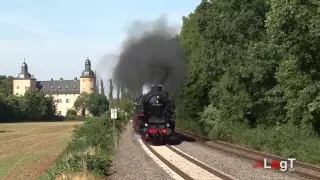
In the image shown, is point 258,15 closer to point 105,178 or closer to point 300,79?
point 300,79

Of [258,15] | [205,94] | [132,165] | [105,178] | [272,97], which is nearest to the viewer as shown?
[105,178]

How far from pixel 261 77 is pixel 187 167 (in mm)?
12952

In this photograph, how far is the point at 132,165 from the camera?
20.8 meters

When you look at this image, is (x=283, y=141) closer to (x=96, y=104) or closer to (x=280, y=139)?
(x=280, y=139)

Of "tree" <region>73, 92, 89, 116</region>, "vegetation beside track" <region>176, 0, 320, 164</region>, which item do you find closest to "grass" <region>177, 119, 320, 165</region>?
"vegetation beside track" <region>176, 0, 320, 164</region>

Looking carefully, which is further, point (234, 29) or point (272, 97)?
point (234, 29)

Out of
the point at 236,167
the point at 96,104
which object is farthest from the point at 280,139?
the point at 96,104

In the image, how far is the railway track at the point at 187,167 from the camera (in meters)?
16.6

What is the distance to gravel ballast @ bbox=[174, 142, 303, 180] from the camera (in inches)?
656

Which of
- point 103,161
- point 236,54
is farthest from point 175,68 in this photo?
point 103,161

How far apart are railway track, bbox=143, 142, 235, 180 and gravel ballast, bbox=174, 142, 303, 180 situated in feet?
1.81

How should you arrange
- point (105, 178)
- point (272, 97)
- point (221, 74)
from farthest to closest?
point (221, 74) → point (272, 97) → point (105, 178)

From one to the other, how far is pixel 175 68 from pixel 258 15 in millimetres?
7724

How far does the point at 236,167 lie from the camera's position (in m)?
19.4
